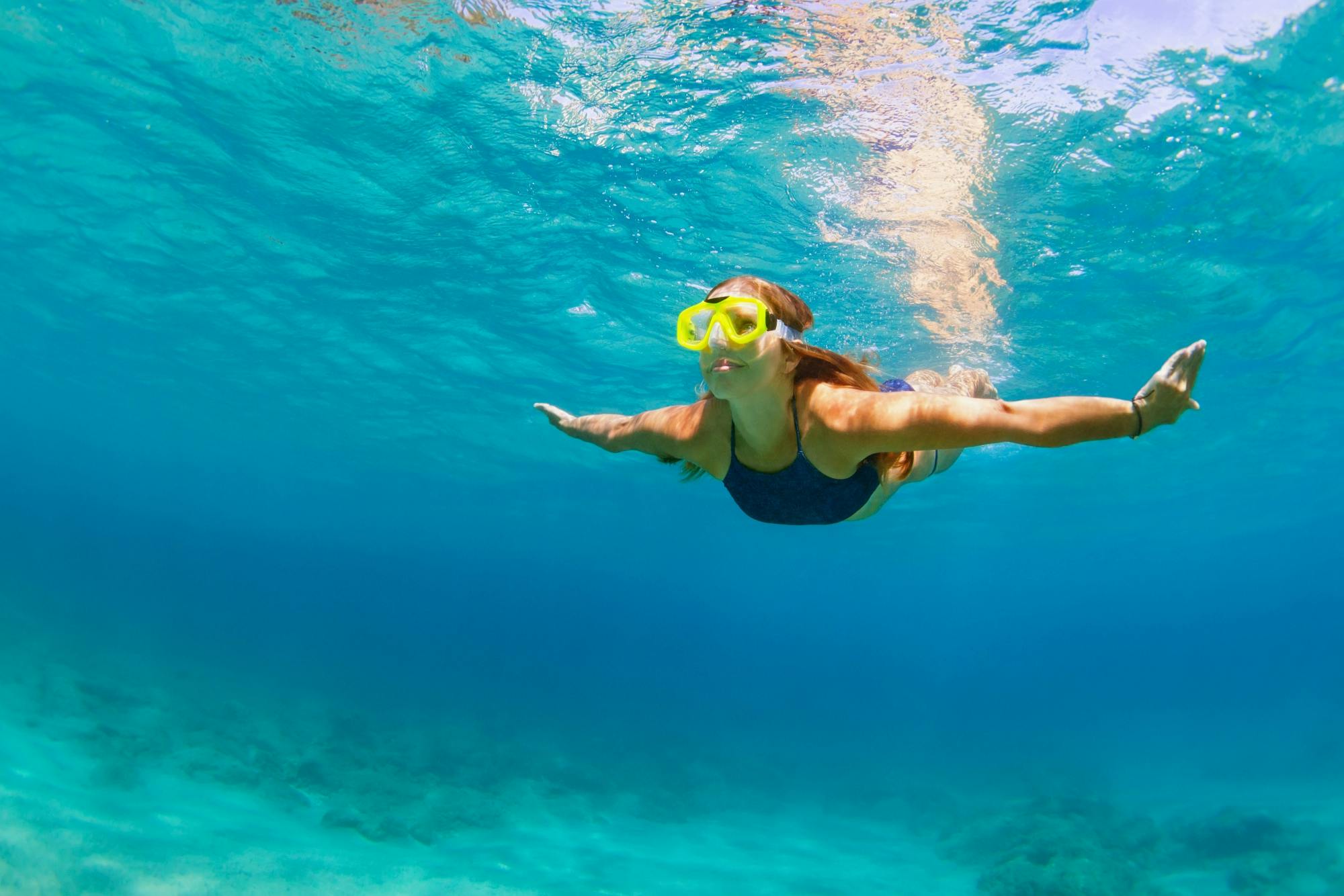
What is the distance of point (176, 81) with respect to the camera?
1259 centimetres

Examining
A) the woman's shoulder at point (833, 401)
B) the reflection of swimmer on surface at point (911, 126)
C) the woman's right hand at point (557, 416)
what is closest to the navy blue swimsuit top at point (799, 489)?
the woman's shoulder at point (833, 401)

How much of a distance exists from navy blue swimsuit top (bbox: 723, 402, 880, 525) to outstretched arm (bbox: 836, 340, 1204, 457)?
511 millimetres

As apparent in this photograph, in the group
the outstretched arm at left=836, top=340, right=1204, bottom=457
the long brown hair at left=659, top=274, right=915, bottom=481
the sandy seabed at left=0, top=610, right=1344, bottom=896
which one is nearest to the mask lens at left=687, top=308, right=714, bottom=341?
the long brown hair at left=659, top=274, right=915, bottom=481

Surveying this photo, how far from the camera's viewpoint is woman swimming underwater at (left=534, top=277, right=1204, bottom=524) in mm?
2688

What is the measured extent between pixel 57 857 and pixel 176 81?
39.0 ft

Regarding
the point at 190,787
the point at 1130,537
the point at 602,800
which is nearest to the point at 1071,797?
the point at 602,800

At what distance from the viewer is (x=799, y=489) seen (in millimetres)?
3922

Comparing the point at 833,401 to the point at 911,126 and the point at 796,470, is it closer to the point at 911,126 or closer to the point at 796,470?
the point at 796,470

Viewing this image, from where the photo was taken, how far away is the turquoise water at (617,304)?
32.6 feet

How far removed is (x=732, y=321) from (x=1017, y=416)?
46.8 inches

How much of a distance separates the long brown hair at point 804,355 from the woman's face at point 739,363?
0.49ft

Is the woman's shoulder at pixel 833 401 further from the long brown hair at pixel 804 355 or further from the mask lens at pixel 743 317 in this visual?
the mask lens at pixel 743 317

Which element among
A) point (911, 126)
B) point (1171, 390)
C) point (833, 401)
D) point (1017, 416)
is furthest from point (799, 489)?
point (911, 126)

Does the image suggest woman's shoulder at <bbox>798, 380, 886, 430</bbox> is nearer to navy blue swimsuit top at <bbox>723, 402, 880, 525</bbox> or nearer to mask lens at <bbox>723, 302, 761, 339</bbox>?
navy blue swimsuit top at <bbox>723, 402, 880, 525</bbox>
